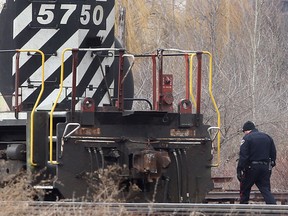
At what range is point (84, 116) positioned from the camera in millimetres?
10086

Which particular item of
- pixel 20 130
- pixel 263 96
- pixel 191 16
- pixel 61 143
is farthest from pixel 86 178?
pixel 191 16

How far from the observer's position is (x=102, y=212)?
27.5 feet

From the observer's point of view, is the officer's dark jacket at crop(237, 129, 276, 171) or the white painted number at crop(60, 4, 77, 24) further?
the officer's dark jacket at crop(237, 129, 276, 171)

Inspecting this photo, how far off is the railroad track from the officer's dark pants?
284 cm

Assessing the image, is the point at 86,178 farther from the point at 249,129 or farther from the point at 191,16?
the point at 191,16

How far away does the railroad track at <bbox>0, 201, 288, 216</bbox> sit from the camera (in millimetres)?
8398

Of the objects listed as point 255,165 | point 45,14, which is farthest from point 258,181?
point 45,14

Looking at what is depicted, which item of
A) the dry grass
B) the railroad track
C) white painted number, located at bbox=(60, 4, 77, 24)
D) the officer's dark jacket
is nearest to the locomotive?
white painted number, located at bbox=(60, 4, 77, 24)

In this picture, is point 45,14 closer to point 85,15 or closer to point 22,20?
point 22,20

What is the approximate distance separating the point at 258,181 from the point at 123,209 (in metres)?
4.48

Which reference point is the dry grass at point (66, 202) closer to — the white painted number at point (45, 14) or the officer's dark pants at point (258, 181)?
the white painted number at point (45, 14)

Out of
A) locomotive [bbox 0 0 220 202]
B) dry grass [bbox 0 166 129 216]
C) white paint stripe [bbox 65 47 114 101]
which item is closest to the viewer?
dry grass [bbox 0 166 129 216]

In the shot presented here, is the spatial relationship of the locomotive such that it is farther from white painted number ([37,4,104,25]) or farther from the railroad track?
the railroad track

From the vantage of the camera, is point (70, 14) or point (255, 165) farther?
point (255, 165)
